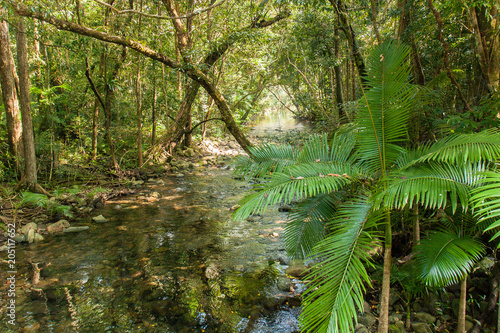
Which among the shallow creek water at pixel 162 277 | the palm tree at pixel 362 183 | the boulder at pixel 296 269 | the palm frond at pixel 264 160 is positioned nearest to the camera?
the palm tree at pixel 362 183

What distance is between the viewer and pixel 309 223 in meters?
3.05

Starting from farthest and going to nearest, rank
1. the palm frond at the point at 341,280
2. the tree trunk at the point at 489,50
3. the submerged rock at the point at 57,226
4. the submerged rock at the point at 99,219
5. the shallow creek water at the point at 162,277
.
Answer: the submerged rock at the point at 99,219
the submerged rock at the point at 57,226
the tree trunk at the point at 489,50
the shallow creek water at the point at 162,277
the palm frond at the point at 341,280

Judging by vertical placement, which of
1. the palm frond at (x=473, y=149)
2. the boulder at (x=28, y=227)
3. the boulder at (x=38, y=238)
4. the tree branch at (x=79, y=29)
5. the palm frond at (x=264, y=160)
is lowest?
the boulder at (x=38, y=238)

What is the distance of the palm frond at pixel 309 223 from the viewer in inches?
118

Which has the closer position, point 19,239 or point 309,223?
A: point 309,223

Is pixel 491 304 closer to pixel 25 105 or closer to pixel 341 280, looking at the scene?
pixel 341 280

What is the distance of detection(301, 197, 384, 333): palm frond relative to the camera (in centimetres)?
177

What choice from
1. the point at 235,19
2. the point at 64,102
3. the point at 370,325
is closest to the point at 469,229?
the point at 370,325

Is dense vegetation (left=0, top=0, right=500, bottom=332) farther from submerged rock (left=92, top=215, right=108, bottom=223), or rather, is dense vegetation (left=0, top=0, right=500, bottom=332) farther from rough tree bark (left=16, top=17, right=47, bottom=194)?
submerged rock (left=92, top=215, right=108, bottom=223)

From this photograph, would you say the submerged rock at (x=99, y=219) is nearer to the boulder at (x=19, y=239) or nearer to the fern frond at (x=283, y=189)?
the boulder at (x=19, y=239)

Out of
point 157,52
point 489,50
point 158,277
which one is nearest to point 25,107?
point 157,52

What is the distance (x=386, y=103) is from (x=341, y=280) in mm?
1567

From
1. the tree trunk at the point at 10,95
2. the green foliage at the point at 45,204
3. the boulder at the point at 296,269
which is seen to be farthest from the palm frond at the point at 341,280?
the tree trunk at the point at 10,95

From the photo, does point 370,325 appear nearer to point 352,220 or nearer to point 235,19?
point 352,220
